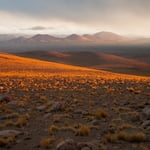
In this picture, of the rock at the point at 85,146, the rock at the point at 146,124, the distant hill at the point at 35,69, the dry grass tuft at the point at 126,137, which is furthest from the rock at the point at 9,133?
the distant hill at the point at 35,69

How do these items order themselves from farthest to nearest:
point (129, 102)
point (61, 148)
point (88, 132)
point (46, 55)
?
point (46, 55), point (129, 102), point (88, 132), point (61, 148)

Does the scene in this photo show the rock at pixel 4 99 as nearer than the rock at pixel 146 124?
No

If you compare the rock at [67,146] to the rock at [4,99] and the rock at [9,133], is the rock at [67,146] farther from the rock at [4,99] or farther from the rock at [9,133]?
the rock at [4,99]

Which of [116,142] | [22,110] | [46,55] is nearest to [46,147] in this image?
[116,142]

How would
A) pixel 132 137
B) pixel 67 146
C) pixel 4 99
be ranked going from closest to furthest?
pixel 67 146 < pixel 132 137 < pixel 4 99

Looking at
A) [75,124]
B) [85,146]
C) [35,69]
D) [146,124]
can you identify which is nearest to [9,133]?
[75,124]

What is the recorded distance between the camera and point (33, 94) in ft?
66.8

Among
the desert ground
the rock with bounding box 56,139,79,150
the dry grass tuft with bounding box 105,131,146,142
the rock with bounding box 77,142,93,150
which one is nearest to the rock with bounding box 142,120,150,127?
the desert ground

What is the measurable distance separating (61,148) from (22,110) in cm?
665

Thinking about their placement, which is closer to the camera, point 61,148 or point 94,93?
point 61,148

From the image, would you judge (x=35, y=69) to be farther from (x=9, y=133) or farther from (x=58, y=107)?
(x=9, y=133)

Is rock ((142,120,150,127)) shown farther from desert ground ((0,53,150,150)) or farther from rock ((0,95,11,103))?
rock ((0,95,11,103))

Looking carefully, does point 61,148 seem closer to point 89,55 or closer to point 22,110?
point 22,110

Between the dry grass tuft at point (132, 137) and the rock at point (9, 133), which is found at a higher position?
the dry grass tuft at point (132, 137)
